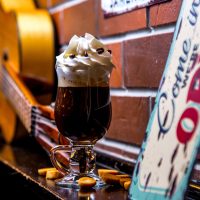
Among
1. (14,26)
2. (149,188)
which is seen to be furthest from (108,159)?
(14,26)

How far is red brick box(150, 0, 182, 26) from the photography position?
1.08m

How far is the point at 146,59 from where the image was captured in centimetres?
119

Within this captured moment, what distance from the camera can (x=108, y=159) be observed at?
1316mm

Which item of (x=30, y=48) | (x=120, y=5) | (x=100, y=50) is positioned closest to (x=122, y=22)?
(x=120, y=5)

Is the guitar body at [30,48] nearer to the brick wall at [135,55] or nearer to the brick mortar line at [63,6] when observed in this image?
the brick mortar line at [63,6]

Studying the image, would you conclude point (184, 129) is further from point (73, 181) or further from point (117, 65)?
point (117, 65)

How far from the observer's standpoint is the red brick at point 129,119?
1.21 m

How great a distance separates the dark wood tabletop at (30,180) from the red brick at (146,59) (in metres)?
0.30

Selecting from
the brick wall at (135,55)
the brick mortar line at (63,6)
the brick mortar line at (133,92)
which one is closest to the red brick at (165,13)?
the brick wall at (135,55)

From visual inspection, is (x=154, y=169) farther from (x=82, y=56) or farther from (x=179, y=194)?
(x=82, y=56)

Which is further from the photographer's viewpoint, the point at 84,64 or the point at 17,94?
the point at 17,94

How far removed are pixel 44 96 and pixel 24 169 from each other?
0.61m

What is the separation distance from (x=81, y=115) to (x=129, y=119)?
309 millimetres

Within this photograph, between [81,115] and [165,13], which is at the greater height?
[165,13]
